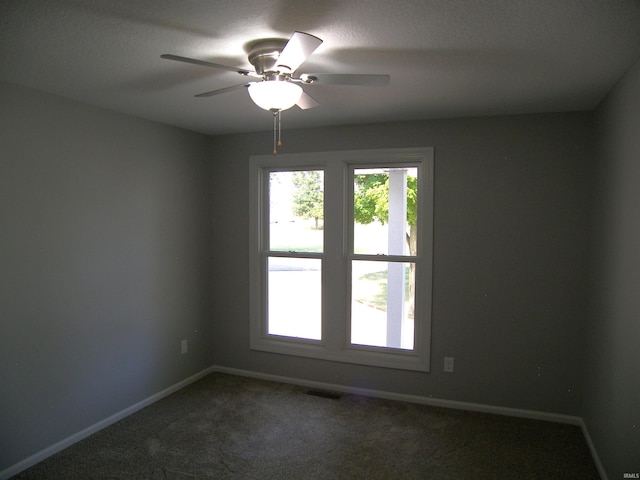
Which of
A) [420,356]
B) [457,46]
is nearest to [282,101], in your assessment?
[457,46]

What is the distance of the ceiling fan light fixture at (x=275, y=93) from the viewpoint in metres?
1.94

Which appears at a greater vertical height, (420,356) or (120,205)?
(120,205)

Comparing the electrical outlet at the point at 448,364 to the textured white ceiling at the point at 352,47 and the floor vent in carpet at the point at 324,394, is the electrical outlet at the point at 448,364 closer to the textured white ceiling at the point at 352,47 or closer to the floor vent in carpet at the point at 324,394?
the floor vent in carpet at the point at 324,394

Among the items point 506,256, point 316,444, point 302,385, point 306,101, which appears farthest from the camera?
point 302,385

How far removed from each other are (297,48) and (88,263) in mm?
2304

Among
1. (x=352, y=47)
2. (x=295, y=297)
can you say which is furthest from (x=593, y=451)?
(x=352, y=47)

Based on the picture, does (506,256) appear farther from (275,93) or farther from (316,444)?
(275,93)

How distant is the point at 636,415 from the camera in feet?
6.68

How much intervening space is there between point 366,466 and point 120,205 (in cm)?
258

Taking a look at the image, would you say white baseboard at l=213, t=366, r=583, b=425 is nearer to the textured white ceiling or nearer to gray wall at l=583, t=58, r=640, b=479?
gray wall at l=583, t=58, r=640, b=479

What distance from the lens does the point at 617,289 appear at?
96.4 inches

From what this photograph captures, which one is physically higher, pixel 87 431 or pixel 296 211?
pixel 296 211

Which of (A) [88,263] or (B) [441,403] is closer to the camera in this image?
(A) [88,263]

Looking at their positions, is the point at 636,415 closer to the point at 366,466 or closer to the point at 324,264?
the point at 366,466
